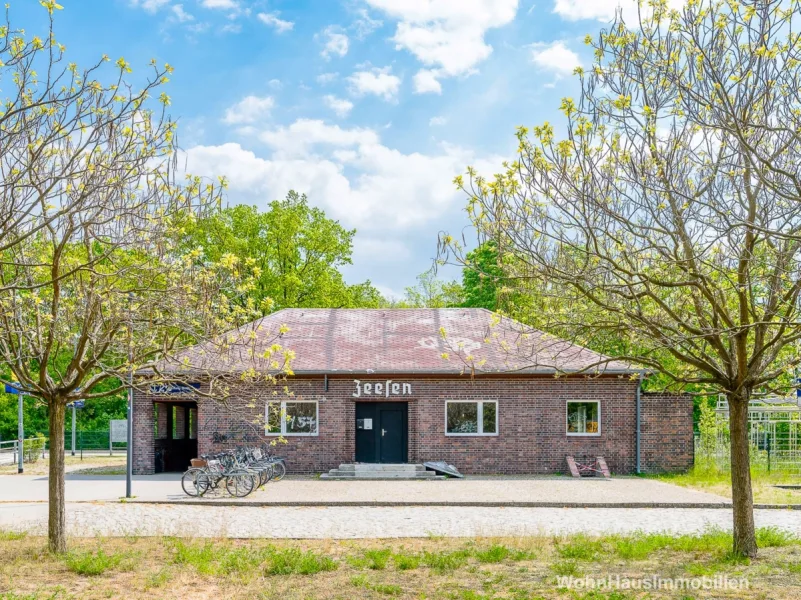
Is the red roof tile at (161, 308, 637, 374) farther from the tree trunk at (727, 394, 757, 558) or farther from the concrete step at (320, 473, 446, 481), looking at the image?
the tree trunk at (727, 394, 757, 558)

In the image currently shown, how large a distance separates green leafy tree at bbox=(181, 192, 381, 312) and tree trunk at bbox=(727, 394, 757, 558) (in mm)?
32790

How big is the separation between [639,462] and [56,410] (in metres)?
18.2

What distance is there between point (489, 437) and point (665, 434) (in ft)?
16.9

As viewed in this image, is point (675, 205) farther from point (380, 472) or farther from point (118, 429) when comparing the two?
point (118, 429)

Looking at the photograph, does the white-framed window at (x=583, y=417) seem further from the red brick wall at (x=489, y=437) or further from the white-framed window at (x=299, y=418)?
the white-framed window at (x=299, y=418)

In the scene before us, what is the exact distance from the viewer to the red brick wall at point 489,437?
24.9 m

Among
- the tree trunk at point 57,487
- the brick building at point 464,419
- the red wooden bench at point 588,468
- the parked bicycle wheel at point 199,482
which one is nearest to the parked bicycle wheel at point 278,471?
the brick building at point 464,419

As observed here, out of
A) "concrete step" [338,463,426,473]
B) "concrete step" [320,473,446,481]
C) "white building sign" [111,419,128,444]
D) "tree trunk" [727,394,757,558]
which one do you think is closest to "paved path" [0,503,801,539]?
"tree trunk" [727,394,757,558]

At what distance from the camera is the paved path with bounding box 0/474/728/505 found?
58.5 ft

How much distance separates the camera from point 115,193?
32.3 feet

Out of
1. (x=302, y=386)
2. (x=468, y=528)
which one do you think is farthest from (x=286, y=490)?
(x=468, y=528)

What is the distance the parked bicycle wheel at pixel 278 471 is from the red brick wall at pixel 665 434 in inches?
403

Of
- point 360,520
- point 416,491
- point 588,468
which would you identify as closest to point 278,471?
point 416,491

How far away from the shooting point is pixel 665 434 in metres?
25.3
